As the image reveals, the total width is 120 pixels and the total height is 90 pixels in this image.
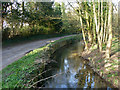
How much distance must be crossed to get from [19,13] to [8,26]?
258 cm

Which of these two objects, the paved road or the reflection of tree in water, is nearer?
the reflection of tree in water

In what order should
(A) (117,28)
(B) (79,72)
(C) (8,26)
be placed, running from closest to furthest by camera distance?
(B) (79,72)
(A) (117,28)
(C) (8,26)

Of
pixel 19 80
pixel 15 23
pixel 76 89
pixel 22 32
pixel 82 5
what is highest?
pixel 82 5

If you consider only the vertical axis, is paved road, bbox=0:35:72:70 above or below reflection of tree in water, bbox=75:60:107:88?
above

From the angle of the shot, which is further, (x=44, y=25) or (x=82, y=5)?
(x=44, y=25)

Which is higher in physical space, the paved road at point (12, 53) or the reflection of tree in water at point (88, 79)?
the paved road at point (12, 53)

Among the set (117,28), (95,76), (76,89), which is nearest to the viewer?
(76,89)

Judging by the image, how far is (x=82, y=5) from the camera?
1341cm

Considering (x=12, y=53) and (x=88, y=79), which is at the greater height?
(x=12, y=53)

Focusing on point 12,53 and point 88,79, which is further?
point 12,53

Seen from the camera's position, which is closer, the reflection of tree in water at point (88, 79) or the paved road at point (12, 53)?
the reflection of tree in water at point (88, 79)

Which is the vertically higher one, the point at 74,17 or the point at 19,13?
the point at 19,13

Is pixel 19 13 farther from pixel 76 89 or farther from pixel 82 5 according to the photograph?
pixel 76 89

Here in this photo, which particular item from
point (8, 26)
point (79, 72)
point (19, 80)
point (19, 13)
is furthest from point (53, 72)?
point (19, 13)
